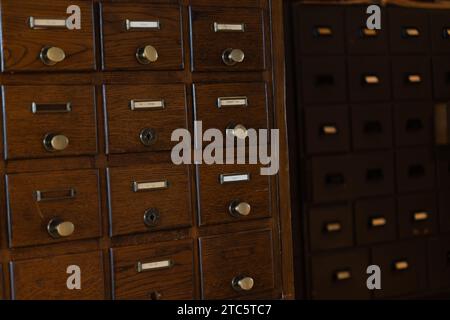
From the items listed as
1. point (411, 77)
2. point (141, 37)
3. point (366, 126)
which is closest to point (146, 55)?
point (141, 37)

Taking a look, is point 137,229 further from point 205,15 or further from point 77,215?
point 205,15

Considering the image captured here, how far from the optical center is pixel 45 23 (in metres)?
1.87

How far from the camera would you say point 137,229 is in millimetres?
2023

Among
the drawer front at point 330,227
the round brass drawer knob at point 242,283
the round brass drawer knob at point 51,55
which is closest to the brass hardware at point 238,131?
the round brass drawer knob at point 242,283

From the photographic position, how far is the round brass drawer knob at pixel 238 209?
2.16m

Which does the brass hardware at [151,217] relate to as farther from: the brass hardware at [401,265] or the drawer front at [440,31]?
the drawer front at [440,31]

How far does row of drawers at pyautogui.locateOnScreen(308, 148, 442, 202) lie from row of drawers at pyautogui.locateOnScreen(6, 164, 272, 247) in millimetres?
1449

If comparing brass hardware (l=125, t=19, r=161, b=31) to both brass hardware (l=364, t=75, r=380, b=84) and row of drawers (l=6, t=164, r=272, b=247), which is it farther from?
brass hardware (l=364, t=75, r=380, b=84)

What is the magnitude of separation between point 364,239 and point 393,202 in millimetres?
256

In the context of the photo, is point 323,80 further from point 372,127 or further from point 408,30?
point 408,30

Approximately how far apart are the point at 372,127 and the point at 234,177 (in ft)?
5.71
